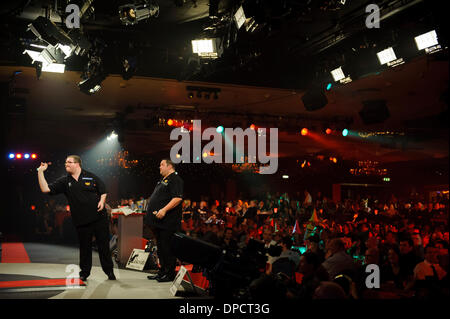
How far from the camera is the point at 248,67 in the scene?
295 inches

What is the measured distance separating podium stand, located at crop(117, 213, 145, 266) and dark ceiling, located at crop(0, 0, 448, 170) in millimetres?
2269

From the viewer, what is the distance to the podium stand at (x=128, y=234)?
6.76 meters

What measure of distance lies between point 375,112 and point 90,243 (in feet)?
Answer: 20.7

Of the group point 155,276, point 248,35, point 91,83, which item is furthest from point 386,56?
point 91,83

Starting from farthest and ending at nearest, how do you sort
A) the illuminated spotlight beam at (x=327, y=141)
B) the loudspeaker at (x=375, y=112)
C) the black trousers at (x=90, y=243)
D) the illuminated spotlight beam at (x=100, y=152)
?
the illuminated spotlight beam at (x=100, y=152) < the illuminated spotlight beam at (x=327, y=141) < the loudspeaker at (x=375, y=112) < the black trousers at (x=90, y=243)

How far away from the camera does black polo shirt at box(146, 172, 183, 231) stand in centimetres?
511

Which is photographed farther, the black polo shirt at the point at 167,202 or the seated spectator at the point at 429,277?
the black polo shirt at the point at 167,202

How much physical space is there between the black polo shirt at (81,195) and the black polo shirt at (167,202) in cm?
56

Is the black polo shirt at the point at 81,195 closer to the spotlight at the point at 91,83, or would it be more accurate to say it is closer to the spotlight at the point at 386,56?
the spotlight at the point at 91,83

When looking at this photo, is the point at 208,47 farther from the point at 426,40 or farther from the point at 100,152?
the point at 100,152

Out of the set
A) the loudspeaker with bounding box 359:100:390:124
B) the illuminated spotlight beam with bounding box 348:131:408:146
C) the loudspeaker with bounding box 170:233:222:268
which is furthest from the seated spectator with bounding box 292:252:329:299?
the illuminated spotlight beam with bounding box 348:131:408:146

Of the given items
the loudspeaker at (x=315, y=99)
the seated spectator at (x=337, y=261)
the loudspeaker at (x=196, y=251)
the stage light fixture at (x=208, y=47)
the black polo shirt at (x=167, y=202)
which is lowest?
the seated spectator at (x=337, y=261)

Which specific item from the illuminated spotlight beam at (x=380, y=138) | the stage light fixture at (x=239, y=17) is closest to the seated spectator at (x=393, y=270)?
the stage light fixture at (x=239, y=17)

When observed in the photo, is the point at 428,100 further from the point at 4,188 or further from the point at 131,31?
the point at 4,188
